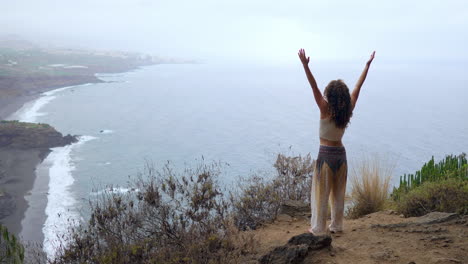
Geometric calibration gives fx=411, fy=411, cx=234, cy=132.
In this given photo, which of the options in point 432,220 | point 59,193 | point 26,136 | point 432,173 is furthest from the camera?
point 26,136

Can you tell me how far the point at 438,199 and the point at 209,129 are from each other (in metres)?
49.1

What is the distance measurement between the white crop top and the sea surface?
51.9ft

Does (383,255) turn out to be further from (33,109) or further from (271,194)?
(33,109)

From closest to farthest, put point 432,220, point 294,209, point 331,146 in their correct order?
point 331,146
point 432,220
point 294,209

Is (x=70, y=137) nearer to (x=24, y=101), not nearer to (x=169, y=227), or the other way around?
(x=24, y=101)

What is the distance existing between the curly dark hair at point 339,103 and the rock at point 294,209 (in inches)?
96.4

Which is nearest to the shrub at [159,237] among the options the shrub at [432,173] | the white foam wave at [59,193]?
the shrub at [432,173]

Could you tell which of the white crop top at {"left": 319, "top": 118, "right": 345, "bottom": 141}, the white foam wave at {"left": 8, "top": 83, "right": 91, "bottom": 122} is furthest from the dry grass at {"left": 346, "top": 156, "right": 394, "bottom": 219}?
the white foam wave at {"left": 8, "top": 83, "right": 91, "bottom": 122}

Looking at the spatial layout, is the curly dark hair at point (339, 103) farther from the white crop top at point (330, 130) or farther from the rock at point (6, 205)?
the rock at point (6, 205)

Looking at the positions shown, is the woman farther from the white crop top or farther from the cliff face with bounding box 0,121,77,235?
the cliff face with bounding box 0,121,77,235

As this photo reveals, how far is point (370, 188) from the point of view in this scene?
21.9 feet

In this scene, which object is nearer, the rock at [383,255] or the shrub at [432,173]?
the rock at [383,255]

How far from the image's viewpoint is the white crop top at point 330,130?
4297 millimetres

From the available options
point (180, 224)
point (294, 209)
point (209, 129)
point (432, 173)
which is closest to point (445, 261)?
point (294, 209)
